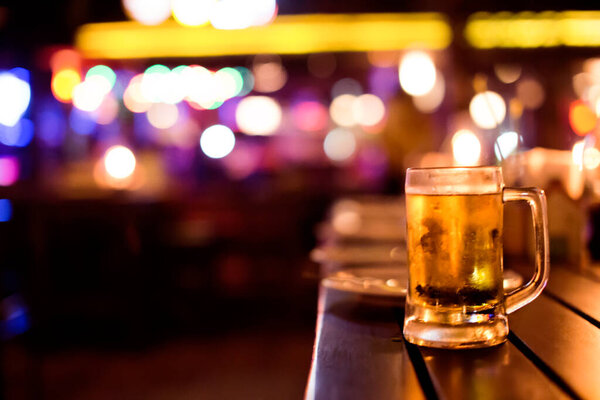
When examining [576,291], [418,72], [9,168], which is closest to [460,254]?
[576,291]

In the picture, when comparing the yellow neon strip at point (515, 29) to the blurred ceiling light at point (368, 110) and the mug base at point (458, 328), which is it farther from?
the mug base at point (458, 328)

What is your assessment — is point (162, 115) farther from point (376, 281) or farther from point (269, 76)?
point (376, 281)

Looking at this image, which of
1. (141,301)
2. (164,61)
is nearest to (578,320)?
(141,301)

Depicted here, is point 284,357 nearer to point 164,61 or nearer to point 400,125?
point 400,125

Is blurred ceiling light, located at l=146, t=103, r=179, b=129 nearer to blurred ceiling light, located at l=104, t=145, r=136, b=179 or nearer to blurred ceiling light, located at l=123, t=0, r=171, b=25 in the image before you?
blurred ceiling light, located at l=104, t=145, r=136, b=179

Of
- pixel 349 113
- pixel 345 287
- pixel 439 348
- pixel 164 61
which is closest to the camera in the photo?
pixel 439 348
